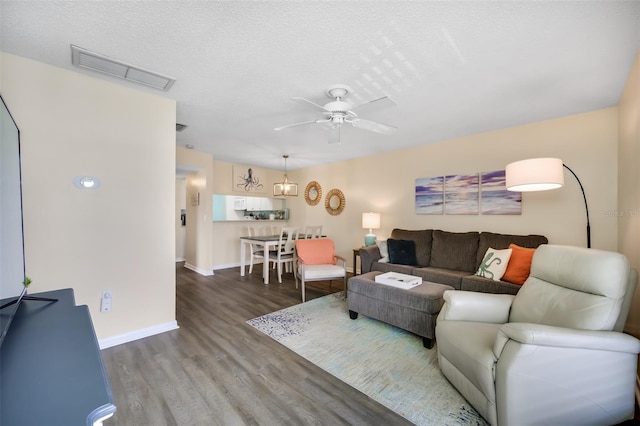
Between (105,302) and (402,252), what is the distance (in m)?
3.54

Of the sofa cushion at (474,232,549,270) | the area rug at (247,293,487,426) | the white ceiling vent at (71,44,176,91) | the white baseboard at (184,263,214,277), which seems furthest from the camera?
the white baseboard at (184,263,214,277)

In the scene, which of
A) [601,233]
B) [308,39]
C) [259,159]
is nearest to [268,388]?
[308,39]

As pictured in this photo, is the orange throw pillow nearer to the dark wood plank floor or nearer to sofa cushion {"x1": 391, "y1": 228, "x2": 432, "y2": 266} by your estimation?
sofa cushion {"x1": 391, "y1": 228, "x2": 432, "y2": 266}

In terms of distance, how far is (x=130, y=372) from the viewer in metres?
2.00

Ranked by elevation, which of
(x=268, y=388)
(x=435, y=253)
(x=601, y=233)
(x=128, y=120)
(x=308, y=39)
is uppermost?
(x=308, y=39)

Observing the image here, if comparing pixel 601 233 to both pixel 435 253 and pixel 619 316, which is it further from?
pixel 619 316

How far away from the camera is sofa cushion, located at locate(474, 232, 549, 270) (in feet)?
10.3

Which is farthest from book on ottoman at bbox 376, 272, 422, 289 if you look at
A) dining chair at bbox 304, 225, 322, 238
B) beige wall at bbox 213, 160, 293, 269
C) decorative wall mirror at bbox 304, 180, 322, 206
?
beige wall at bbox 213, 160, 293, 269

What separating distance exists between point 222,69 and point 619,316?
3112mm

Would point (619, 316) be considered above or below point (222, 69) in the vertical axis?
below

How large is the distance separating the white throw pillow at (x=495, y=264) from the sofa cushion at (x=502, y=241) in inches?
10.1

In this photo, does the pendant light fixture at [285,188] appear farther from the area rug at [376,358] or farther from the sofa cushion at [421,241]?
the area rug at [376,358]

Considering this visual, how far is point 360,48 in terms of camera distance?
184 centimetres

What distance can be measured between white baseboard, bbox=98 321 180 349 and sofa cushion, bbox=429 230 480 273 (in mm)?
3444
